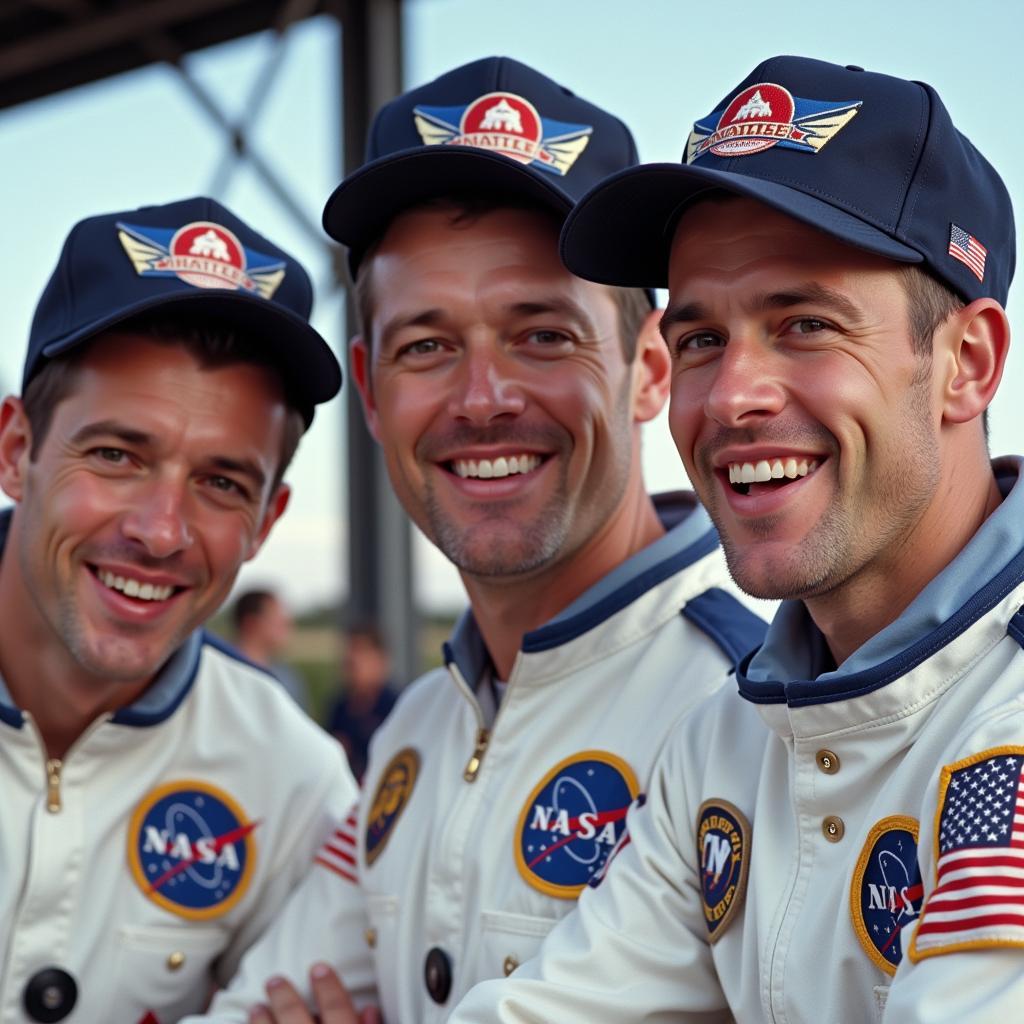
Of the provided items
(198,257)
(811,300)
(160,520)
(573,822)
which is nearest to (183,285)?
(198,257)

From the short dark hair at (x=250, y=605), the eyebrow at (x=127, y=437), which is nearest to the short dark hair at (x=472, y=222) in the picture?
the eyebrow at (x=127, y=437)

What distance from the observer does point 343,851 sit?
7.13 feet

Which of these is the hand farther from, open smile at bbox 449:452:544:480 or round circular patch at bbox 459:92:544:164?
round circular patch at bbox 459:92:544:164

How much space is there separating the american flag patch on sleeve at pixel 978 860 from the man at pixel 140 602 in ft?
4.12

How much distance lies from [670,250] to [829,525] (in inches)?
15.7

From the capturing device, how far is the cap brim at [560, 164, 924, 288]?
1.32 meters

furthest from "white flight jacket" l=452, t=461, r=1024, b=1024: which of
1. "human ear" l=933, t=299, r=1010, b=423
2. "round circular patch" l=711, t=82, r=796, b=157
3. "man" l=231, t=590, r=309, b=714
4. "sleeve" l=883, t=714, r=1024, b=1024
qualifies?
"man" l=231, t=590, r=309, b=714

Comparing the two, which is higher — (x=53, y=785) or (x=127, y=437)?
(x=127, y=437)

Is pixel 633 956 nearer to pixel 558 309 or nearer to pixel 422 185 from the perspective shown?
pixel 558 309

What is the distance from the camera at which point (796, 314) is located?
4.52ft

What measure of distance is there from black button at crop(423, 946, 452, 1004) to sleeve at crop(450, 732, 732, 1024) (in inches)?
10.9

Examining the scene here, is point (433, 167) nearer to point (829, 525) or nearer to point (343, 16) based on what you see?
point (829, 525)

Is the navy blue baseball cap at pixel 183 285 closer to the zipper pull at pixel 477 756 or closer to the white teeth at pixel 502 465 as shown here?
the white teeth at pixel 502 465

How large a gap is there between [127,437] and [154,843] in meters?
0.63
